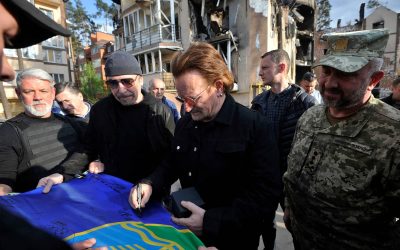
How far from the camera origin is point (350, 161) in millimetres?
1541

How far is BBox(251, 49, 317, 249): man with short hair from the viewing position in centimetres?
304

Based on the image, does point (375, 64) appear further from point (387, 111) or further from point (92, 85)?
point (92, 85)

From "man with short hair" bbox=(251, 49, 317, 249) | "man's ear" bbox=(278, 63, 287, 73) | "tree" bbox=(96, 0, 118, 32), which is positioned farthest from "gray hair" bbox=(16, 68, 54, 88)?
"tree" bbox=(96, 0, 118, 32)

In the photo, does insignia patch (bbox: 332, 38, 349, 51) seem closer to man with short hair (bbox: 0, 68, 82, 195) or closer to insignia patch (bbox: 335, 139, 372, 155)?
insignia patch (bbox: 335, 139, 372, 155)

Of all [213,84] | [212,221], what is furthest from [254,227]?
[213,84]

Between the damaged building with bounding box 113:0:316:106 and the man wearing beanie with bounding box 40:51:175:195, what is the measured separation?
1412 centimetres

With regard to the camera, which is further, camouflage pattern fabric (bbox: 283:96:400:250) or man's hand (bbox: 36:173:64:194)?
man's hand (bbox: 36:173:64:194)

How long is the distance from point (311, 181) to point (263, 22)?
1578cm

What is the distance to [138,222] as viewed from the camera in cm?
172

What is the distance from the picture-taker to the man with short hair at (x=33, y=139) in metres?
2.28

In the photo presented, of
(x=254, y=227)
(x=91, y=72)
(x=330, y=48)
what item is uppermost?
(x=91, y=72)

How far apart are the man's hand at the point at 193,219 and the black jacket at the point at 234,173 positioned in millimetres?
33

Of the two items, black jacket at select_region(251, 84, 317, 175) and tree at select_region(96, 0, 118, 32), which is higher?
tree at select_region(96, 0, 118, 32)

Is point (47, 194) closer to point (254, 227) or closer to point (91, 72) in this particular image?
point (254, 227)
